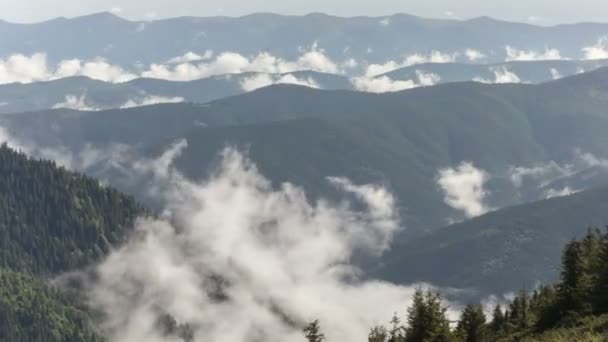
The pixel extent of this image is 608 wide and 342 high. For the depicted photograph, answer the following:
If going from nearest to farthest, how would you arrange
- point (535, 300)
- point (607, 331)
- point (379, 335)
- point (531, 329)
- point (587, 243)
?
point (607, 331), point (379, 335), point (531, 329), point (587, 243), point (535, 300)

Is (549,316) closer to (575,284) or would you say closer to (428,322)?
(575,284)

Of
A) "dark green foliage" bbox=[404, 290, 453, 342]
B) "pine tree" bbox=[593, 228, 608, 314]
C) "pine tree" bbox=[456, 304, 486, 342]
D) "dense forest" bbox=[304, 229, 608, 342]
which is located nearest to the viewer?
"dark green foliage" bbox=[404, 290, 453, 342]

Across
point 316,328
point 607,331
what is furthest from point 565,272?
point 316,328

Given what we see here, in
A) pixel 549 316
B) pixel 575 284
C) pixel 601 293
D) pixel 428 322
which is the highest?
pixel 575 284

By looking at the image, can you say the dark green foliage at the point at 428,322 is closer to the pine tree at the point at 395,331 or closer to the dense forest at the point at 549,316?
the dense forest at the point at 549,316

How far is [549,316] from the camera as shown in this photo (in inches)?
3851

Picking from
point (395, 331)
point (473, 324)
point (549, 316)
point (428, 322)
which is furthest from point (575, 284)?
point (428, 322)

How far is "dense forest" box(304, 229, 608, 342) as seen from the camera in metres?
70.7

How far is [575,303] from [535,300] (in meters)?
44.7

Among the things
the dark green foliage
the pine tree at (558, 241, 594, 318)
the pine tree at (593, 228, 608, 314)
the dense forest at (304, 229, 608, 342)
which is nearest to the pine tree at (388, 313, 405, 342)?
the dense forest at (304, 229, 608, 342)

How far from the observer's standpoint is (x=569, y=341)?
57969 millimetres

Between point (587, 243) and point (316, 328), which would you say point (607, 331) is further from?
point (587, 243)

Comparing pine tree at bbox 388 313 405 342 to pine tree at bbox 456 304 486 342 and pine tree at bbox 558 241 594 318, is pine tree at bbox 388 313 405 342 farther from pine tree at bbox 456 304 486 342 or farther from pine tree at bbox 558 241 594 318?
pine tree at bbox 558 241 594 318

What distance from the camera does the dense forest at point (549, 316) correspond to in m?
70.7
